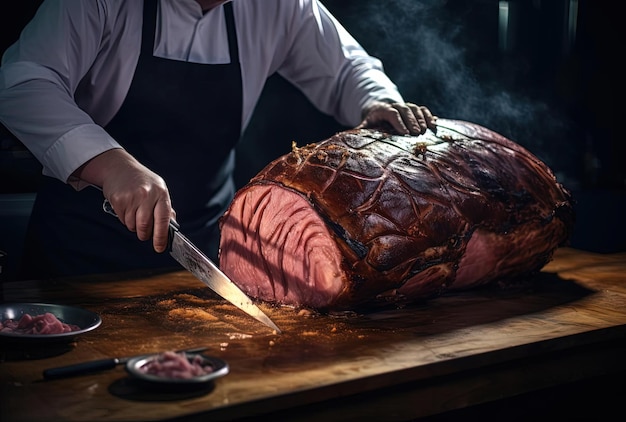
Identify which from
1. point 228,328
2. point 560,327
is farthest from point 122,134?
point 560,327

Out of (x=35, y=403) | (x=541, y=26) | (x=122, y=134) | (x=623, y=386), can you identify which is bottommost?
(x=623, y=386)

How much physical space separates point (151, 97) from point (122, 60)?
0.19m

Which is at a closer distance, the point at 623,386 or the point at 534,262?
the point at 623,386

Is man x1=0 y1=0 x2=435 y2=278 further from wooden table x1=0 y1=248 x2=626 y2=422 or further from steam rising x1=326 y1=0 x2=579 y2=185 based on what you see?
steam rising x1=326 y1=0 x2=579 y2=185

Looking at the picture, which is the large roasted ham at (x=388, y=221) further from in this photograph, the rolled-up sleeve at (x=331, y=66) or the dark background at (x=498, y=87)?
the dark background at (x=498, y=87)

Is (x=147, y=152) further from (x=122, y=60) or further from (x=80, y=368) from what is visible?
(x=80, y=368)

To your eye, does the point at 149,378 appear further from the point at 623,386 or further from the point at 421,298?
the point at 623,386

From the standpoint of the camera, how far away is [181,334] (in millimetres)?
2182

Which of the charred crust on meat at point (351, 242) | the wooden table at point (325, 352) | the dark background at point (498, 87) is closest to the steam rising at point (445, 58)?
the dark background at point (498, 87)

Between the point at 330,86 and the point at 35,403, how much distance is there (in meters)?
2.50

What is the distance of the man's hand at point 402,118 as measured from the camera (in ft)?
9.42

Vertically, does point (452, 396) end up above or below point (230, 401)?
below

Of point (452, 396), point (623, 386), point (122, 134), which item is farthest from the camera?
point (122, 134)

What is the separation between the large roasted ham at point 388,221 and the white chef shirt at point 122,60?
1.87 ft
